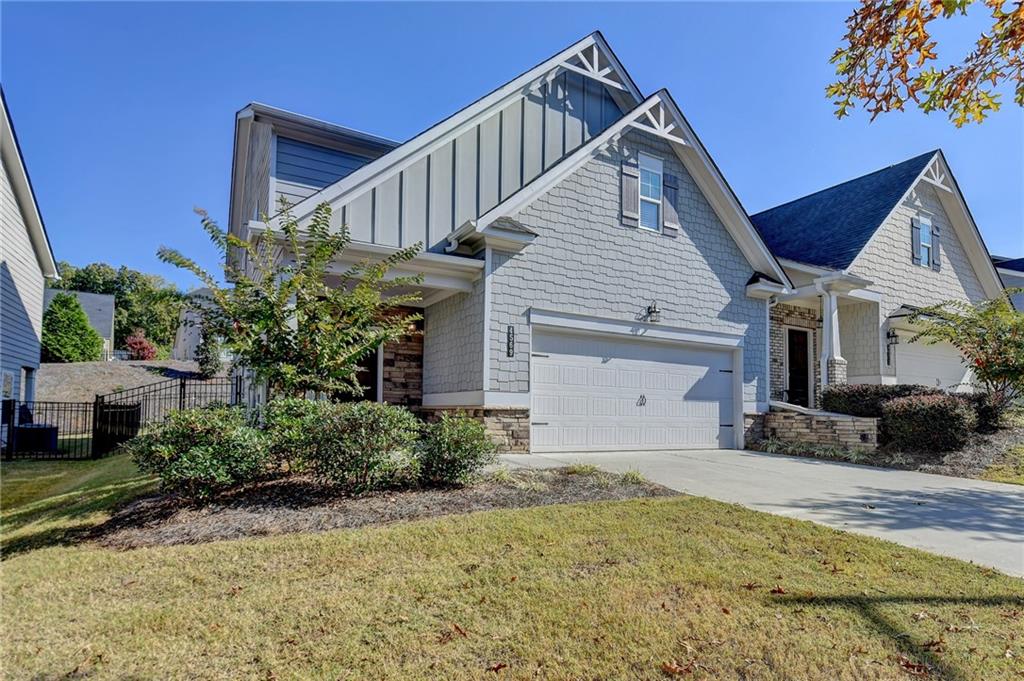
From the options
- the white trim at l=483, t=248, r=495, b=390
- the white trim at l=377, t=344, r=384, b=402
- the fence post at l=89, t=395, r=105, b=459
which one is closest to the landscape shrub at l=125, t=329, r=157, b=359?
the fence post at l=89, t=395, r=105, b=459

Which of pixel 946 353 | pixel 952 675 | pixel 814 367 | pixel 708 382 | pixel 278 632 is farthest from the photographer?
pixel 946 353

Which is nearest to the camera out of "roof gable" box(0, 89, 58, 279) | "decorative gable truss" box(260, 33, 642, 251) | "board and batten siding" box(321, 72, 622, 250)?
"decorative gable truss" box(260, 33, 642, 251)

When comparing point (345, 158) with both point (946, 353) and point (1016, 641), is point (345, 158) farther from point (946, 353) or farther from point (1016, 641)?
point (946, 353)

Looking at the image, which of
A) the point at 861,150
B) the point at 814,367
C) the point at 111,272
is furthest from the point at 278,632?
the point at 111,272

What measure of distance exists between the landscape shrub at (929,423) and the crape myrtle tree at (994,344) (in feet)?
4.91

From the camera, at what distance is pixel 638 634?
9.80 ft

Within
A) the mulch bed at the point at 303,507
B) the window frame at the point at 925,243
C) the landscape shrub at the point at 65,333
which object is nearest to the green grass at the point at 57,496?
the mulch bed at the point at 303,507

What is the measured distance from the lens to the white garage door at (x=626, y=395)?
994 cm

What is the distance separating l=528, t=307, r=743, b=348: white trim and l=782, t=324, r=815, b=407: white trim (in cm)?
356

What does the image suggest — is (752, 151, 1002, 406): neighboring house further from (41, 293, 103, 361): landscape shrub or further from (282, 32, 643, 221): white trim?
(41, 293, 103, 361): landscape shrub

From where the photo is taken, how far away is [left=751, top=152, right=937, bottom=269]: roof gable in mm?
14961

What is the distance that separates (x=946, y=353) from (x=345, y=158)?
1733 cm

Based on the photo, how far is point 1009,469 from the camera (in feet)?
29.2

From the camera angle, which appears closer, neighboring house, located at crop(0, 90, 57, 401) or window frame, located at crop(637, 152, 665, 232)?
Result: window frame, located at crop(637, 152, 665, 232)
